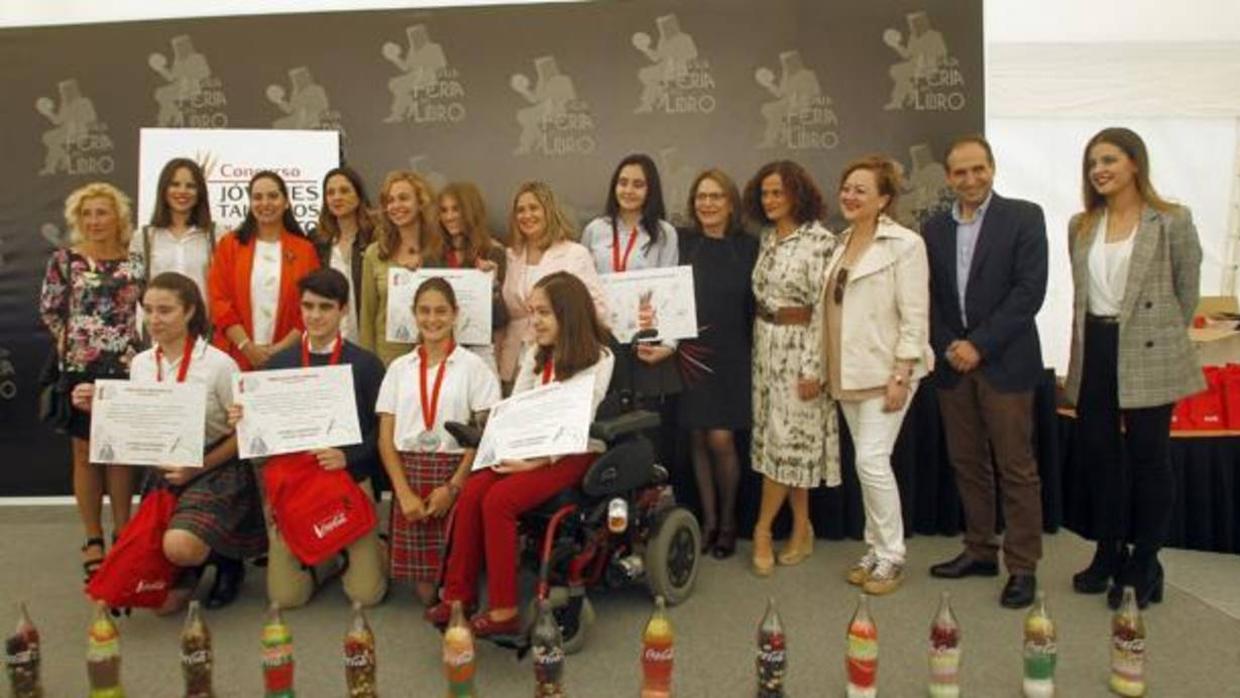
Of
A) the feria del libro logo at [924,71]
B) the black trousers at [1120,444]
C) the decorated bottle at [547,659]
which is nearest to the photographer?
the decorated bottle at [547,659]

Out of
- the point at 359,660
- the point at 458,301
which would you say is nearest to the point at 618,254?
the point at 458,301

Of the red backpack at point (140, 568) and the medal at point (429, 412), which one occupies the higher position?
the medal at point (429, 412)

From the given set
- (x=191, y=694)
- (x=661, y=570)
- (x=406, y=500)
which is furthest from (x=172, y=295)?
(x=661, y=570)

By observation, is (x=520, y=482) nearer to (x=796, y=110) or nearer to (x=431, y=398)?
(x=431, y=398)

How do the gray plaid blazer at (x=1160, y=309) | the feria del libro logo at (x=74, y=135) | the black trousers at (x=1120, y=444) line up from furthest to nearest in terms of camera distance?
1. the feria del libro logo at (x=74, y=135)
2. the black trousers at (x=1120, y=444)
3. the gray plaid blazer at (x=1160, y=309)

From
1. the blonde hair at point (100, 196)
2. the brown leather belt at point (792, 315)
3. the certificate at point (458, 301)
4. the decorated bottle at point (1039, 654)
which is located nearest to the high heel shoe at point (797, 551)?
the brown leather belt at point (792, 315)

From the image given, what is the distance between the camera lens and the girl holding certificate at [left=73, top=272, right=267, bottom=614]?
10.3 feet

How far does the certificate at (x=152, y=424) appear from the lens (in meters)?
3.10

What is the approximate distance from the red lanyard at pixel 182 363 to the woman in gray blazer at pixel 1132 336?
3.11 m

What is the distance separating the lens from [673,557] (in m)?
3.21

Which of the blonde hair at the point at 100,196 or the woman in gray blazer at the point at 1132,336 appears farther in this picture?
the blonde hair at the point at 100,196

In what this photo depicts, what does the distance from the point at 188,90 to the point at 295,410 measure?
2540mm

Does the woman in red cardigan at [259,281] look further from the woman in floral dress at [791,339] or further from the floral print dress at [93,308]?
the woman in floral dress at [791,339]

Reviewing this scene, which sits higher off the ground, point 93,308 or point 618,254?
point 618,254
